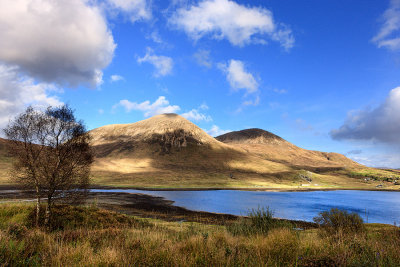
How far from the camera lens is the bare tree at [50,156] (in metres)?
18.4

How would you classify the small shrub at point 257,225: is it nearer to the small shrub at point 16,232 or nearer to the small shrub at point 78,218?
the small shrub at point 78,218

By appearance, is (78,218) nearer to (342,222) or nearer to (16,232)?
(16,232)

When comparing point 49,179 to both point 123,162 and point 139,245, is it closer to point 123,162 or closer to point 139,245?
point 139,245

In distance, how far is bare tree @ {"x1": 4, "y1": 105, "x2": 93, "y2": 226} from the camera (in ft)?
60.4

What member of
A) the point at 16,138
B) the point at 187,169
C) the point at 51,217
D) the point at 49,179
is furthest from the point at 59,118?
the point at 187,169

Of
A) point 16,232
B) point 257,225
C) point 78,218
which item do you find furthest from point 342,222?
point 78,218

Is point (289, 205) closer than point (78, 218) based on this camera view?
No

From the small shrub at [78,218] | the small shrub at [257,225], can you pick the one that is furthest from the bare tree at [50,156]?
the small shrub at [257,225]

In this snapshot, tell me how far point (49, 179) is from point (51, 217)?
9.58ft

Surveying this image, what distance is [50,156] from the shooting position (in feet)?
63.3

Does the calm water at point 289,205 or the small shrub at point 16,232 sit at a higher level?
the small shrub at point 16,232

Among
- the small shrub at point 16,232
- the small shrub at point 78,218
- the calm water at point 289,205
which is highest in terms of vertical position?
the small shrub at point 16,232

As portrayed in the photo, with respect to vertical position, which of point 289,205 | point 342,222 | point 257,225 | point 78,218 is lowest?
point 289,205

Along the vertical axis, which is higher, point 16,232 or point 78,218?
point 16,232
